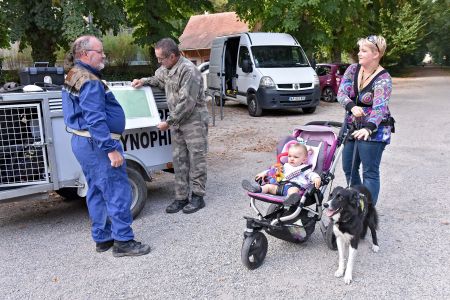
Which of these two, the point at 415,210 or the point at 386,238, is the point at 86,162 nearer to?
the point at 386,238

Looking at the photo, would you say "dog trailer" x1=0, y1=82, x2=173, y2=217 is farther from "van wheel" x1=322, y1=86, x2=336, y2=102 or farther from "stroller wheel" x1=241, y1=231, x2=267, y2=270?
"van wheel" x1=322, y1=86, x2=336, y2=102

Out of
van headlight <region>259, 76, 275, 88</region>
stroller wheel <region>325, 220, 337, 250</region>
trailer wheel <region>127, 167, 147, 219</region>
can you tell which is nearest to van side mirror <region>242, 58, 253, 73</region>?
van headlight <region>259, 76, 275, 88</region>

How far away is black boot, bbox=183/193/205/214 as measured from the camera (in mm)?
5449

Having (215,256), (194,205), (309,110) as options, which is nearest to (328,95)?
(309,110)

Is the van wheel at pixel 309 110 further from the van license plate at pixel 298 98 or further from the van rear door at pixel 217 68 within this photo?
the van rear door at pixel 217 68

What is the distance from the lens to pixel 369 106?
418cm

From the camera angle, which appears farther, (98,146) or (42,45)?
(42,45)

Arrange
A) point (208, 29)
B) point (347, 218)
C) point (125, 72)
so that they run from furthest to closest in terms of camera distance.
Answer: point (208, 29)
point (125, 72)
point (347, 218)

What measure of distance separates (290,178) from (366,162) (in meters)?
0.82

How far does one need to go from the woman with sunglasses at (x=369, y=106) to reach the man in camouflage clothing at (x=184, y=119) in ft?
5.62

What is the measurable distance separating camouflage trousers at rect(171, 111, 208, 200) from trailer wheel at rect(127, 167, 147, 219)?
504 mm

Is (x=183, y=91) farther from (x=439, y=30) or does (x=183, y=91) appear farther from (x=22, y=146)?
(x=439, y=30)

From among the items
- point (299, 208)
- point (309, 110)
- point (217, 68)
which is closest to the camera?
point (299, 208)

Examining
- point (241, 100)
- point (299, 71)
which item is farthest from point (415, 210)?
point (241, 100)
